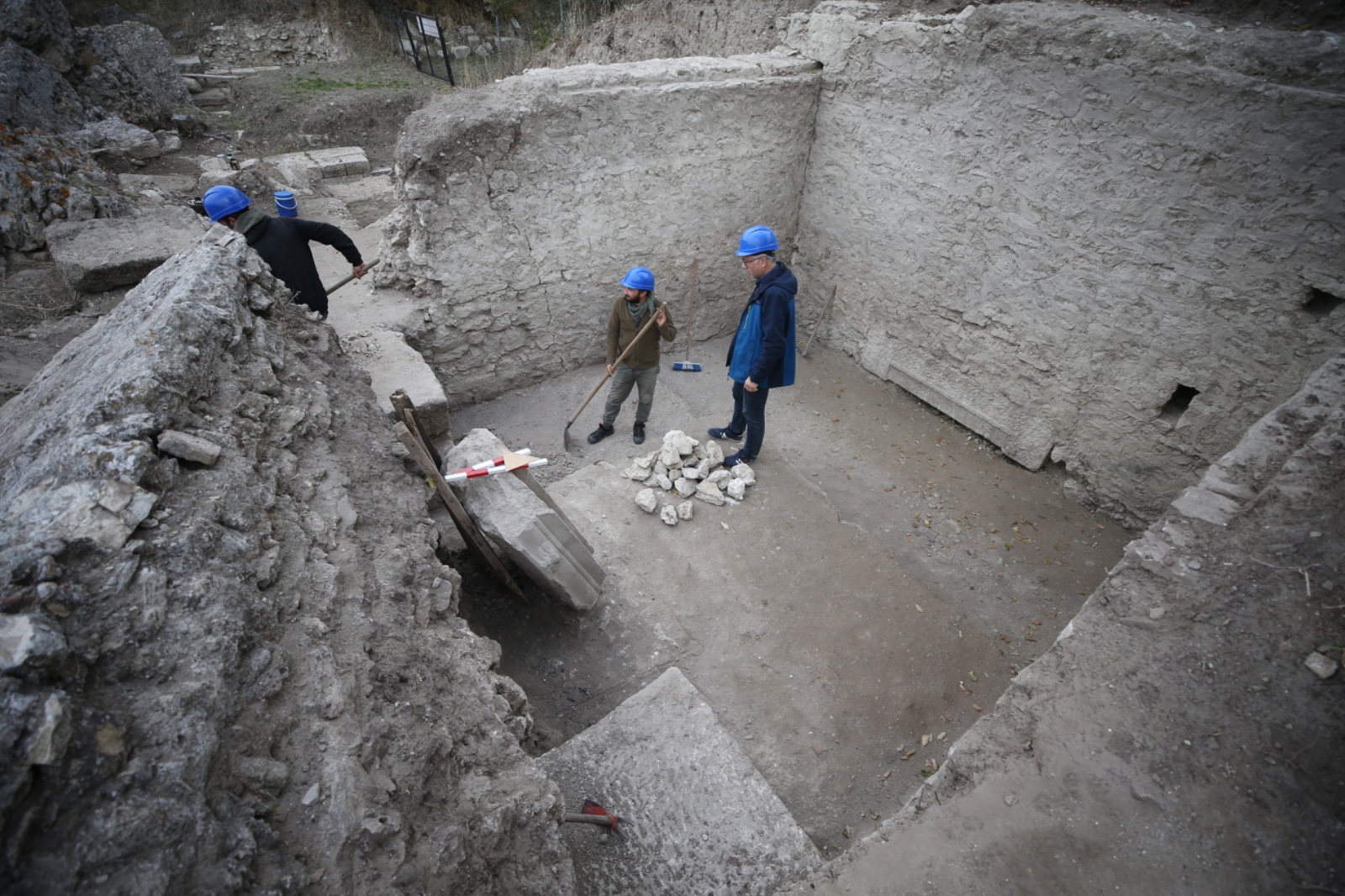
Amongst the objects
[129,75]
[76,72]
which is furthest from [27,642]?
[129,75]

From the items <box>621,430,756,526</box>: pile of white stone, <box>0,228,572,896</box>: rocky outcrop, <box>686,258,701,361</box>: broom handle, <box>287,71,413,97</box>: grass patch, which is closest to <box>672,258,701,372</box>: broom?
<box>686,258,701,361</box>: broom handle

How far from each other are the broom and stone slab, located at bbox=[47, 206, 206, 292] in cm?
384

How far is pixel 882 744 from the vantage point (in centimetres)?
331

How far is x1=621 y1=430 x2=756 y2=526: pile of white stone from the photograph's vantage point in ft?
14.6

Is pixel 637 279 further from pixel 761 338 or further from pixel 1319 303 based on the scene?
pixel 1319 303

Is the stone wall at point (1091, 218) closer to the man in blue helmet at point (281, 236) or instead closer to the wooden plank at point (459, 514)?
the wooden plank at point (459, 514)

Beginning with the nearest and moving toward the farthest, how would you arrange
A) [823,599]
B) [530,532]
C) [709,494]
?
1. [530,532]
2. [823,599]
3. [709,494]

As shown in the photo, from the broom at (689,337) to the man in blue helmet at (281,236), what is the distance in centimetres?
292

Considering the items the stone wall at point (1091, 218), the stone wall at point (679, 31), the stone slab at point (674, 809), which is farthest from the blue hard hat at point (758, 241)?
the stone wall at point (679, 31)

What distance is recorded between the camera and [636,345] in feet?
15.9

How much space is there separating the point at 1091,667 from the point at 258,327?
3.87 metres

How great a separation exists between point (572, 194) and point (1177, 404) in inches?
188

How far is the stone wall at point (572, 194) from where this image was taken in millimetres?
4672

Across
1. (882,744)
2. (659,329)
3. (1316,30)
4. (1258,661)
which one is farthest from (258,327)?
(1316,30)
